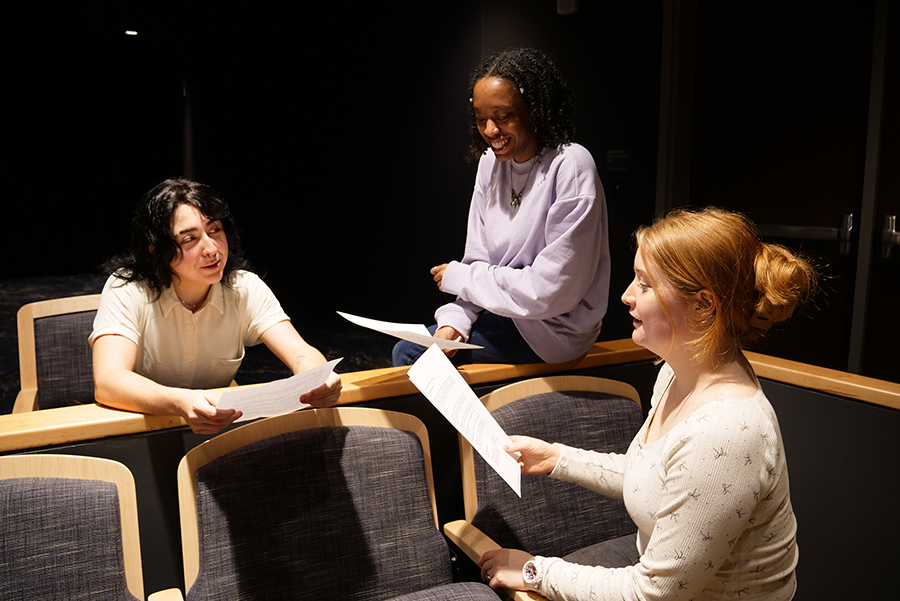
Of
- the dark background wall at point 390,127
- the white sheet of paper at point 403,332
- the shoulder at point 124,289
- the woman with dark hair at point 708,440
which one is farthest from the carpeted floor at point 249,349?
the woman with dark hair at point 708,440

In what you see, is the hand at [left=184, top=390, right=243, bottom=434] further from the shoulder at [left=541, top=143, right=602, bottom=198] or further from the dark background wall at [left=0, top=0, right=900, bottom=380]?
the dark background wall at [left=0, top=0, right=900, bottom=380]

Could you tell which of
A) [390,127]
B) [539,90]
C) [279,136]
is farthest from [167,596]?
[279,136]

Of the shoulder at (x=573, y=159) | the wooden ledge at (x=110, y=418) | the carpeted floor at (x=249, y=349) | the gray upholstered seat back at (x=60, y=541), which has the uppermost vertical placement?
the shoulder at (x=573, y=159)

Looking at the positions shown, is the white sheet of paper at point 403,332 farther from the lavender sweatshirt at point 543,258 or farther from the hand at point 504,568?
the hand at point 504,568

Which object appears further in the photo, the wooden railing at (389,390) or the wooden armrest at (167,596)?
the wooden railing at (389,390)

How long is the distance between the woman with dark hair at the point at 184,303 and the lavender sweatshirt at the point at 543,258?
52 cm

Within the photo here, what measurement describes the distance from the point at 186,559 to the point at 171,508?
0.65 feet

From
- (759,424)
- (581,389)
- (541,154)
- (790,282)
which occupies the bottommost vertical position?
(581,389)

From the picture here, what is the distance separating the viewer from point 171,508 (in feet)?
4.94

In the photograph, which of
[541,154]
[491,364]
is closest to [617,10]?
[541,154]

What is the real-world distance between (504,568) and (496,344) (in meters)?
0.73

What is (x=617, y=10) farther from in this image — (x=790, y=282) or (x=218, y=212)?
(x=790, y=282)

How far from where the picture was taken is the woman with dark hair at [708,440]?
1042 mm

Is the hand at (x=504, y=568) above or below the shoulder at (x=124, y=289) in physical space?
below
